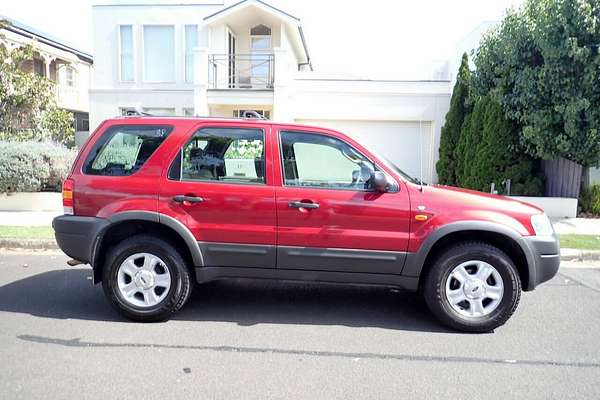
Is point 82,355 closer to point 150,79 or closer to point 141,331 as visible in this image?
point 141,331

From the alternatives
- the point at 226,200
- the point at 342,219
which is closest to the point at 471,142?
the point at 342,219

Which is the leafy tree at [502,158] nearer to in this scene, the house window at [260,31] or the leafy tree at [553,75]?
the leafy tree at [553,75]

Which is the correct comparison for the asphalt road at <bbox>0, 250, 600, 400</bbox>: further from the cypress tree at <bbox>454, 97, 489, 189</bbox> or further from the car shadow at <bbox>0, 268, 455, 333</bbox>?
the cypress tree at <bbox>454, 97, 489, 189</bbox>

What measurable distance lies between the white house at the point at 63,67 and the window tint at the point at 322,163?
19.0m

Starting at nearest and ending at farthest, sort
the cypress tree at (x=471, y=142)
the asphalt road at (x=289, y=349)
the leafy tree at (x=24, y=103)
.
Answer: the asphalt road at (x=289, y=349)
the cypress tree at (x=471, y=142)
the leafy tree at (x=24, y=103)

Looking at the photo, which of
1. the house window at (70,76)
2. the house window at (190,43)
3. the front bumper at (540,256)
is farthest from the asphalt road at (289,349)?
the house window at (70,76)

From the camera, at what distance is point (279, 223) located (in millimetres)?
3957

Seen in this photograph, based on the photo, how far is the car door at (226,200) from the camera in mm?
3969

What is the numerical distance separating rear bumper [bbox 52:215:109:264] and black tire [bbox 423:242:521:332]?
3069 millimetres

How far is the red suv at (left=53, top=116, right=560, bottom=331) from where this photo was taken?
12.8 ft

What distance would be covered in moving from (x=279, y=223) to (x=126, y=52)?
14.3m

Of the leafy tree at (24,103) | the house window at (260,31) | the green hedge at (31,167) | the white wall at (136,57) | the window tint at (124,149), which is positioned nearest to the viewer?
the window tint at (124,149)

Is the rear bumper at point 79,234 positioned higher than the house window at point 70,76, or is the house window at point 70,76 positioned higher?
the house window at point 70,76

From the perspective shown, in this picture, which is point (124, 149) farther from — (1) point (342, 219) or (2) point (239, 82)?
(2) point (239, 82)
